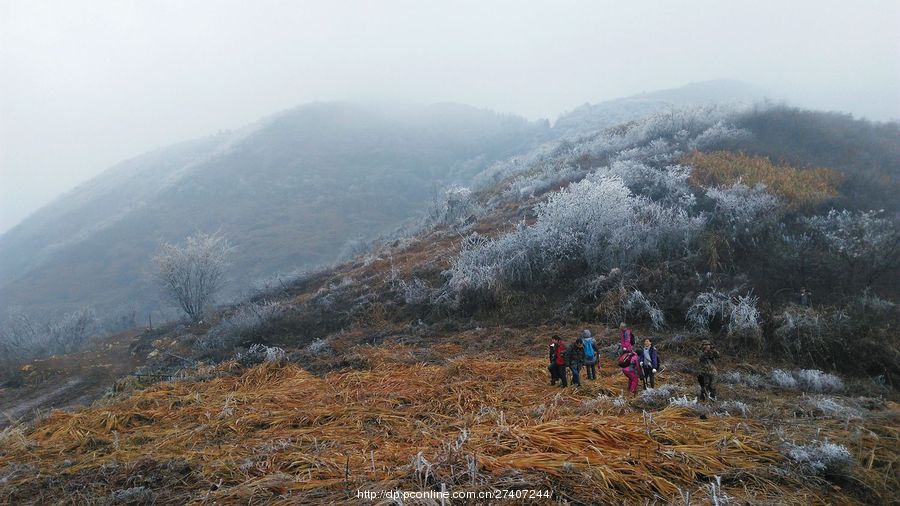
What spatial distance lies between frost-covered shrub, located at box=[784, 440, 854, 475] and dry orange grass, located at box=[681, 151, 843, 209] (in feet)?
35.0

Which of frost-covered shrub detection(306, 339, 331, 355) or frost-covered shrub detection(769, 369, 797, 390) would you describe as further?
frost-covered shrub detection(306, 339, 331, 355)

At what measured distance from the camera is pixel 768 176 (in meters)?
14.7

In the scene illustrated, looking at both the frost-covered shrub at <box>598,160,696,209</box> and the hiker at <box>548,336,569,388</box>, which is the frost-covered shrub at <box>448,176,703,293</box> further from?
the hiker at <box>548,336,569,388</box>

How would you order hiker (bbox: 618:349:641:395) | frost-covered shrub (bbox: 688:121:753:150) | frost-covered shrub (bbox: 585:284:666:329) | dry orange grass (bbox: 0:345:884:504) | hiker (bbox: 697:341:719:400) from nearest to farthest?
dry orange grass (bbox: 0:345:884:504), hiker (bbox: 697:341:719:400), hiker (bbox: 618:349:641:395), frost-covered shrub (bbox: 585:284:666:329), frost-covered shrub (bbox: 688:121:753:150)

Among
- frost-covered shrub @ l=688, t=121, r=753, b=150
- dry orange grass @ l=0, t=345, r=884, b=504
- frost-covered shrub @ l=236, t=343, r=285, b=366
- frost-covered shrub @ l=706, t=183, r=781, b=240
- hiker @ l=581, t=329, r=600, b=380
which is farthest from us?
frost-covered shrub @ l=688, t=121, r=753, b=150

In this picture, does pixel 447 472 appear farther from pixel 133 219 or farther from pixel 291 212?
pixel 133 219

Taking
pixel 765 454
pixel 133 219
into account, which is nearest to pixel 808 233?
pixel 765 454

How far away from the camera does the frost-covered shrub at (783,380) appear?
260 inches

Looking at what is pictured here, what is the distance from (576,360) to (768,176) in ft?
39.0

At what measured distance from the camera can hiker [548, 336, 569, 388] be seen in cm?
688

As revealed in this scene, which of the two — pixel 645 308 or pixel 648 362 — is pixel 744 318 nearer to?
pixel 645 308

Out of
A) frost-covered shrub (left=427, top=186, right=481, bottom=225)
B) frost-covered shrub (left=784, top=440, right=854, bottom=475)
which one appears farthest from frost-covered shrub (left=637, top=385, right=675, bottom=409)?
frost-covered shrub (left=427, top=186, right=481, bottom=225)

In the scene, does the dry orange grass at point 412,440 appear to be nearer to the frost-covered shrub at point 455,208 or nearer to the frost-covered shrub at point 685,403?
the frost-covered shrub at point 685,403

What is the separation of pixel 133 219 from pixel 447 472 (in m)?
57.7
